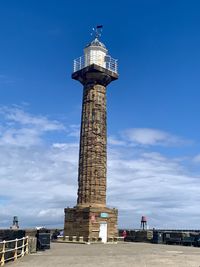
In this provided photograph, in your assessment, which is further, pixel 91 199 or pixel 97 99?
pixel 97 99

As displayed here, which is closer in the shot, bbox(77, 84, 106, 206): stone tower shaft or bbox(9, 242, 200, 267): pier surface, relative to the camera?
bbox(9, 242, 200, 267): pier surface

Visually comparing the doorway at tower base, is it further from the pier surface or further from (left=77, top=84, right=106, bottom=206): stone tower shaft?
the pier surface

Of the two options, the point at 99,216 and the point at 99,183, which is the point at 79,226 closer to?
the point at 99,216

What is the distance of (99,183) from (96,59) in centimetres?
1257

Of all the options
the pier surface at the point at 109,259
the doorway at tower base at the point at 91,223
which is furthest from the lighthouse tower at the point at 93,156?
the pier surface at the point at 109,259

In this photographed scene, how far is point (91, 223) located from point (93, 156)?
6227mm

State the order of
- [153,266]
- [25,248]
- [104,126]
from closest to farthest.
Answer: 1. [153,266]
2. [25,248]
3. [104,126]

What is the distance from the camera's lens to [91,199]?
1435 inches

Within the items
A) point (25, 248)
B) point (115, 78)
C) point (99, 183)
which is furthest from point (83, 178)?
point (25, 248)

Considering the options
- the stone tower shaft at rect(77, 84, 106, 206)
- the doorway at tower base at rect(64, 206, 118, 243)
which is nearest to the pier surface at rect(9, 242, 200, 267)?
the doorway at tower base at rect(64, 206, 118, 243)

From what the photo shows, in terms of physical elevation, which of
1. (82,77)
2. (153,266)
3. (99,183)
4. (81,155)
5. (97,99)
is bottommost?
(153,266)

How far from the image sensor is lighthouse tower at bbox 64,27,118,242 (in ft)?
118

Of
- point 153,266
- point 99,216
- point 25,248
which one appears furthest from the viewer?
point 99,216

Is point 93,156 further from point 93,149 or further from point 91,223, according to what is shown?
point 91,223
